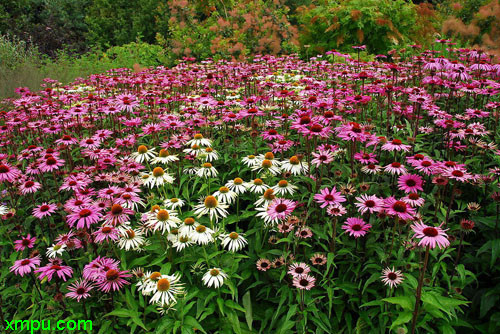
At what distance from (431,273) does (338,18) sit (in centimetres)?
830

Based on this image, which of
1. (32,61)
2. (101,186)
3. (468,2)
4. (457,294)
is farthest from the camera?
(468,2)

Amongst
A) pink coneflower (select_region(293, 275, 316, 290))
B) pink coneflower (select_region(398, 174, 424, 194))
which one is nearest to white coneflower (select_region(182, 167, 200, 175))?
pink coneflower (select_region(293, 275, 316, 290))

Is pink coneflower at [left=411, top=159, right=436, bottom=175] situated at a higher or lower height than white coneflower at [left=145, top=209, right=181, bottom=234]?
higher

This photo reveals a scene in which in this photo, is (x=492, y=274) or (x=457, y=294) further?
(x=492, y=274)

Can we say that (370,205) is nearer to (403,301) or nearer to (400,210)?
(400,210)

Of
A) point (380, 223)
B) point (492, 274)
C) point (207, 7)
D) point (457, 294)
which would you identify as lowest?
point (492, 274)

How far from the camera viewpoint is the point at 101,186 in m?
3.51

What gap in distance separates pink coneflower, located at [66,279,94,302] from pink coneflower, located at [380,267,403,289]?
1997 mm

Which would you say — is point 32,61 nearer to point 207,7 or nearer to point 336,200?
point 207,7

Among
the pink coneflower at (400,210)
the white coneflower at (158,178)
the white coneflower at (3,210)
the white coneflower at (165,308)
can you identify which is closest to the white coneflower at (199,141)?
the white coneflower at (158,178)

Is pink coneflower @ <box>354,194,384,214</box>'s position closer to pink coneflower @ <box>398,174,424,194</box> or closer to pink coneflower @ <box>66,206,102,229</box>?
pink coneflower @ <box>398,174,424,194</box>

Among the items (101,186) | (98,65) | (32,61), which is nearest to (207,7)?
(98,65)

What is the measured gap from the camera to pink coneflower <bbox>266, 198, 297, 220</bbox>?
7.63ft

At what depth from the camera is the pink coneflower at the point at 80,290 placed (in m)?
2.40
